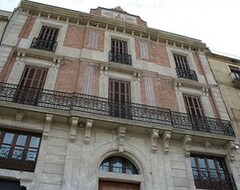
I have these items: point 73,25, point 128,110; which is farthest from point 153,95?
point 73,25

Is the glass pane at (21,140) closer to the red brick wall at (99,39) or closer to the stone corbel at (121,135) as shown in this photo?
the stone corbel at (121,135)

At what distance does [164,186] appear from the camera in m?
8.90

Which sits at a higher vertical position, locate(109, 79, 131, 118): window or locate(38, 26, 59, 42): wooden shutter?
locate(38, 26, 59, 42): wooden shutter

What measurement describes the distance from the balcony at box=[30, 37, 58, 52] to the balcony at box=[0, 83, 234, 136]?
291 centimetres

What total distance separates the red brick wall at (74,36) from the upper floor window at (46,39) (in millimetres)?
631

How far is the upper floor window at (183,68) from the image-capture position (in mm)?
13733

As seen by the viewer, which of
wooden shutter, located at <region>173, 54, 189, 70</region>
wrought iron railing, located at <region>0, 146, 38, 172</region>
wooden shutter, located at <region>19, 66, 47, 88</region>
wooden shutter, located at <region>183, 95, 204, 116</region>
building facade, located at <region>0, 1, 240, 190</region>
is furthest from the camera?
wooden shutter, located at <region>173, 54, 189, 70</region>

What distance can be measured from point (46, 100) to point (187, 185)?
5941 mm

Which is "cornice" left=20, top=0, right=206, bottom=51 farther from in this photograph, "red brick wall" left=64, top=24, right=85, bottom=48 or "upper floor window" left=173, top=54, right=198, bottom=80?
"upper floor window" left=173, top=54, right=198, bottom=80

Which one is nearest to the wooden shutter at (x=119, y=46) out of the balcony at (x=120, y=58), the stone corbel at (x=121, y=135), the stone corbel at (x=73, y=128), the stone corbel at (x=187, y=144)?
the balcony at (x=120, y=58)

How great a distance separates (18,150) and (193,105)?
7.83m

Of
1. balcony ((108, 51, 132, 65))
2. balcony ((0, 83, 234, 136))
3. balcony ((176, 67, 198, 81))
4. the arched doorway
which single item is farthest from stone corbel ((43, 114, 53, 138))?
balcony ((176, 67, 198, 81))

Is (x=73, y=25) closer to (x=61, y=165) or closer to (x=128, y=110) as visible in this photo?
(x=128, y=110)

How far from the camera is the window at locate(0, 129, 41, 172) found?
8348 mm
